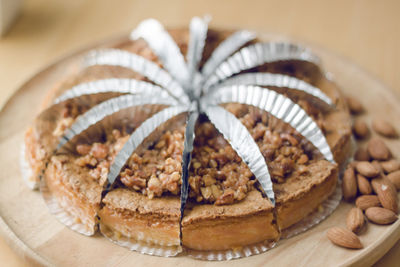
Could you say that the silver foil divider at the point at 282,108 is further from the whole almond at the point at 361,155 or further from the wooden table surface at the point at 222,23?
the wooden table surface at the point at 222,23

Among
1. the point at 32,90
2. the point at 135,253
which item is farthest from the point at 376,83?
the point at 32,90

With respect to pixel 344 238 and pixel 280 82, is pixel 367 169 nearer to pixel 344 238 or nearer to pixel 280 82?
pixel 344 238

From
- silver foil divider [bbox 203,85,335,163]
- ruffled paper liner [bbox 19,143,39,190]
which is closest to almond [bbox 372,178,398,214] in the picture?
silver foil divider [bbox 203,85,335,163]

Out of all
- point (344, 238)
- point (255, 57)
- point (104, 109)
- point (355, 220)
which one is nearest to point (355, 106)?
point (255, 57)

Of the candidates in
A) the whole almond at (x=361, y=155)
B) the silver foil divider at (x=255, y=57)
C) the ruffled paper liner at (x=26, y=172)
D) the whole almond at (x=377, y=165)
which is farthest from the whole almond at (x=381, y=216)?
the ruffled paper liner at (x=26, y=172)

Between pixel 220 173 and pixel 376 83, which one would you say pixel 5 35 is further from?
pixel 376 83
